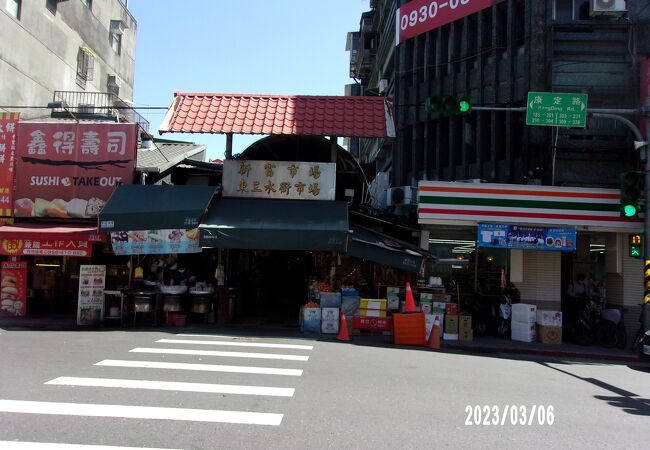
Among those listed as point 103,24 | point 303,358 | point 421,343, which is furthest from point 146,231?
point 103,24

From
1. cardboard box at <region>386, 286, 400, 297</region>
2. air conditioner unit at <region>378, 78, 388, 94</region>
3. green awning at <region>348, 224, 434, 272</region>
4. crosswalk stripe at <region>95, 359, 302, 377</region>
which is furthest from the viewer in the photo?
air conditioner unit at <region>378, 78, 388, 94</region>

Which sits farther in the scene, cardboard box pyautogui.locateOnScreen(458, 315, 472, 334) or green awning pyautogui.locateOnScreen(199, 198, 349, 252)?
cardboard box pyautogui.locateOnScreen(458, 315, 472, 334)

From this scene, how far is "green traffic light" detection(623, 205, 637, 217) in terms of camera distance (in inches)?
523

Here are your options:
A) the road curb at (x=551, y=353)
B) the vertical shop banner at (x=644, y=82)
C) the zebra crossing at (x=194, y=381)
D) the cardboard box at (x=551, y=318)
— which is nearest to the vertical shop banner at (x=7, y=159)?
the zebra crossing at (x=194, y=381)

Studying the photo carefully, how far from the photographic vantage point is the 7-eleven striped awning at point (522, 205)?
14867 mm

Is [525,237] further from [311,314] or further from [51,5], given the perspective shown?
[51,5]

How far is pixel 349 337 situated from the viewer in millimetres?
13141

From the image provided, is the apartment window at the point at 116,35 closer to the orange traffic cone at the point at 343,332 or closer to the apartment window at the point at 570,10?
the apartment window at the point at 570,10

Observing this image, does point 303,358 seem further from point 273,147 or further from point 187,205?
point 273,147

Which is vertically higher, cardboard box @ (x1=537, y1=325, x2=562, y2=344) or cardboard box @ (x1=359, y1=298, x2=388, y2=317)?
cardboard box @ (x1=359, y1=298, x2=388, y2=317)

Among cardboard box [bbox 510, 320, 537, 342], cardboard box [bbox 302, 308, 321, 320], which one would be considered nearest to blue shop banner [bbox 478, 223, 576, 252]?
cardboard box [bbox 510, 320, 537, 342]

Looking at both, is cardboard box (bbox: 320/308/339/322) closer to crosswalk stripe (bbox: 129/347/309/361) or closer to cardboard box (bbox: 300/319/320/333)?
cardboard box (bbox: 300/319/320/333)

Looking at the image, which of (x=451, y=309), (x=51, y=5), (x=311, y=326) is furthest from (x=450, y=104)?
(x=51, y=5)
